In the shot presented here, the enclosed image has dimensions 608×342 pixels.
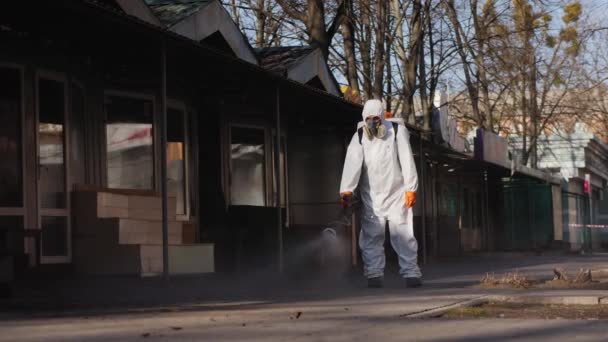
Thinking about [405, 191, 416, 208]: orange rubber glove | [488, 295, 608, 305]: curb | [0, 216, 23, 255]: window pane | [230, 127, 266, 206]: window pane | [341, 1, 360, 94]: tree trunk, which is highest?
[341, 1, 360, 94]: tree trunk

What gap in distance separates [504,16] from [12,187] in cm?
1850

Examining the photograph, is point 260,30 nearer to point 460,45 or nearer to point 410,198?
point 460,45

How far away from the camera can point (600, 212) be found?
2244 inches

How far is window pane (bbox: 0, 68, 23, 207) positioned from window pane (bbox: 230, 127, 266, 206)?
5.72 m

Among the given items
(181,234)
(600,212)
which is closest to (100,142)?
(181,234)

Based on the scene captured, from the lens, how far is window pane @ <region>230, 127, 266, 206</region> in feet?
59.7

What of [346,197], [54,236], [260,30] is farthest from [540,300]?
[260,30]

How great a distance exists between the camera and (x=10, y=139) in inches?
496

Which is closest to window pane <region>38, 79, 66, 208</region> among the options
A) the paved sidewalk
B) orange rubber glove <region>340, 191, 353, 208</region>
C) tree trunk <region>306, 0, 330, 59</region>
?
the paved sidewalk

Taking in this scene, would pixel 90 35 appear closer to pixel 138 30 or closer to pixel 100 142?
pixel 138 30

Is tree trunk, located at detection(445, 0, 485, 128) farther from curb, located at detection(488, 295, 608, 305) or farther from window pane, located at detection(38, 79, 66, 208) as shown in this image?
curb, located at detection(488, 295, 608, 305)

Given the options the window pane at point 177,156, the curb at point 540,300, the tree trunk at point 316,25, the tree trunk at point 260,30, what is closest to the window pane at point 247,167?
the window pane at point 177,156

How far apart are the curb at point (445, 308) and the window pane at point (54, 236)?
6.30 meters

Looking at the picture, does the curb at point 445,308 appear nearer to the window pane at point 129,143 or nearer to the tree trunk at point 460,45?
the window pane at point 129,143
